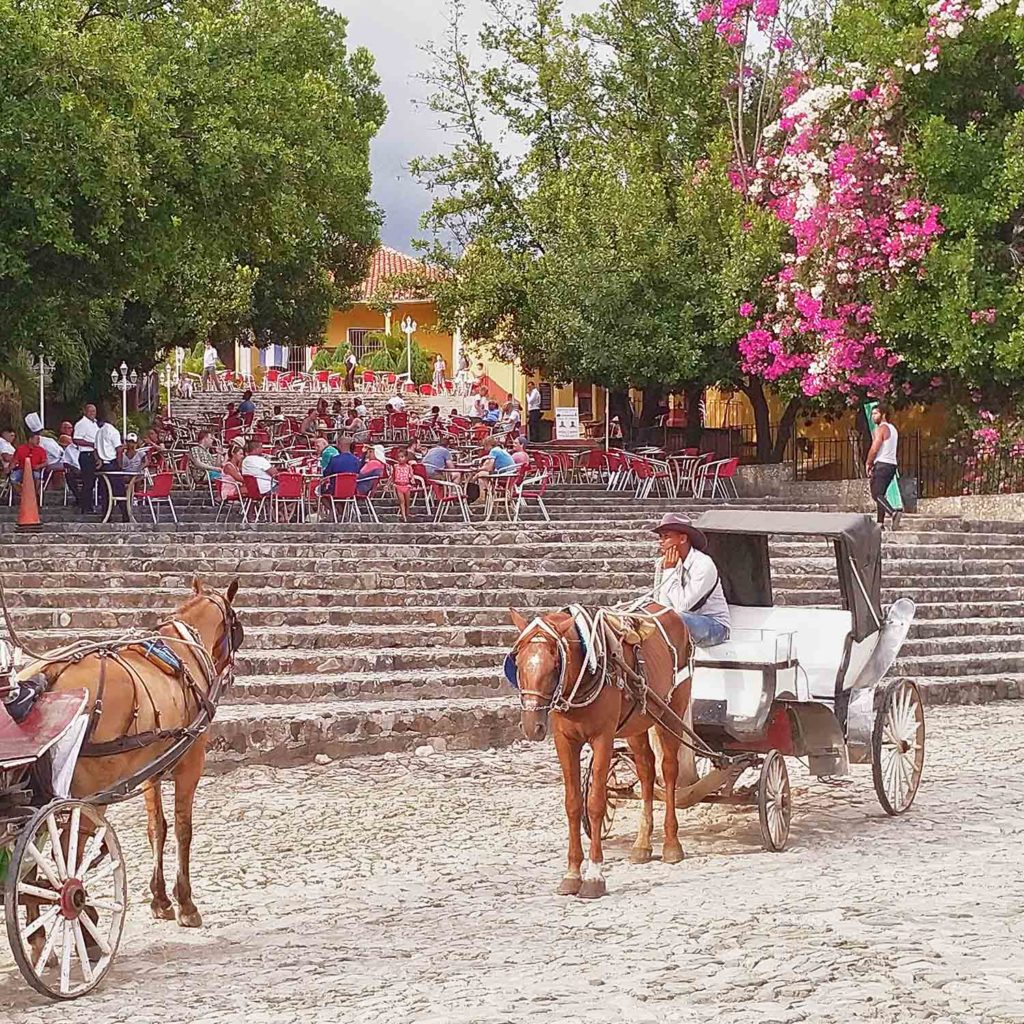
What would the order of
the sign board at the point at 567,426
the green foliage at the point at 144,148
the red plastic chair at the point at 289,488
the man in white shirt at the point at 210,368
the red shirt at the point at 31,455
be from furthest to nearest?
the man in white shirt at the point at 210,368
the sign board at the point at 567,426
the red plastic chair at the point at 289,488
the red shirt at the point at 31,455
the green foliage at the point at 144,148

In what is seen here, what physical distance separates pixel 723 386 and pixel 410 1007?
905 inches

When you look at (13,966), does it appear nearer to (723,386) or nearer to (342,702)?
(342,702)

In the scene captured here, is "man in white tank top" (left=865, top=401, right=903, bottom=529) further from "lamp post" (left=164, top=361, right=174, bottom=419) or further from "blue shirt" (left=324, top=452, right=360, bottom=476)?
"lamp post" (left=164, top=361, right=174, bottom=419)

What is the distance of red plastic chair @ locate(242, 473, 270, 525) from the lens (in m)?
18.5

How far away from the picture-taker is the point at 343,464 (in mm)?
18938

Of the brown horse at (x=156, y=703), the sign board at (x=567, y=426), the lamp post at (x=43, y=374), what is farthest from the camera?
the sign board at (x=567, y=426)

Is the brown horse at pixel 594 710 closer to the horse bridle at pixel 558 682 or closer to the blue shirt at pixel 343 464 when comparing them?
the horse bridle at pixel 558 682

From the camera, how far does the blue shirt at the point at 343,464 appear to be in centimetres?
1894

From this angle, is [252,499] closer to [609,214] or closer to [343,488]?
[343,488]

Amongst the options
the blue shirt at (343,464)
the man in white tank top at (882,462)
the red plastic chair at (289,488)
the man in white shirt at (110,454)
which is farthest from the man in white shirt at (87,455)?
the man in white tank top at (882,462)

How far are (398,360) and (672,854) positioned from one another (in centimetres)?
4164

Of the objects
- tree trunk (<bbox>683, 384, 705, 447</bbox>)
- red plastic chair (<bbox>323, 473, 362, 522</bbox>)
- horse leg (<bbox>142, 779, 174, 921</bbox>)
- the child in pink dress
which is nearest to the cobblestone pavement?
horse leg (<bbox>142, 779, 174, 921</bbox>)

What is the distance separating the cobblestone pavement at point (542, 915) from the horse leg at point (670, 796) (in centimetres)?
11

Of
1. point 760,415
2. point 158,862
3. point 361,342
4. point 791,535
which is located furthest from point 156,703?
point 361,342
